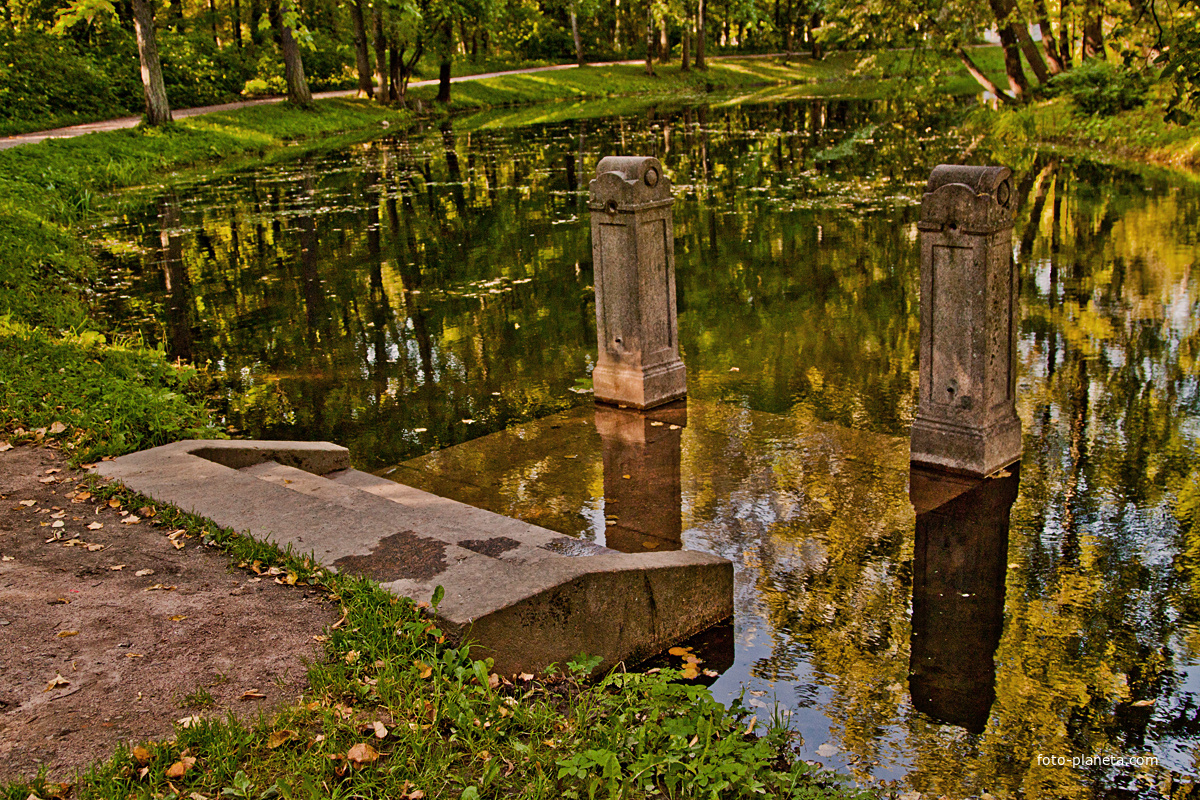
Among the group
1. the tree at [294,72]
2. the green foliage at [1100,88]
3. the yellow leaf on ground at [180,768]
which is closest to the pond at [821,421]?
the yellow leaf on ground at [180,768]

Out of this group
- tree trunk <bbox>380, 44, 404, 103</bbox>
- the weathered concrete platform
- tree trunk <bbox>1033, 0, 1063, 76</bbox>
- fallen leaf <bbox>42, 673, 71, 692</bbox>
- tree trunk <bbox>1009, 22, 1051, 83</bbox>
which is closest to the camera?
fallen leaf <bbox>42, 673, 71, 692</bbox>

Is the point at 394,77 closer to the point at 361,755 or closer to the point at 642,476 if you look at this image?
the point at 642,476

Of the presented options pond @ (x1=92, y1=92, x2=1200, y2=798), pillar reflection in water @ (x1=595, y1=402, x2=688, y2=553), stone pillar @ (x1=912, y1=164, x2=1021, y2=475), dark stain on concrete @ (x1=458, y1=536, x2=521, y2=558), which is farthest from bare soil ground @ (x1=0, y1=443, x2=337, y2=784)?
stone pillar @ (x1=912, y1=164, x2=1021, y2=475)

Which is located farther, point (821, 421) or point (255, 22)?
point (255, 22)

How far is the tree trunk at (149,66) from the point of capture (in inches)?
1053

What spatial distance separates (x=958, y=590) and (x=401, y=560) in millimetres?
2742

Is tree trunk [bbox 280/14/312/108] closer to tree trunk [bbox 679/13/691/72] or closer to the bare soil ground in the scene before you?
tree trunk [bbox 679/13/691/72]

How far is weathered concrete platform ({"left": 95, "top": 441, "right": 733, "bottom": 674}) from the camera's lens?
432cm

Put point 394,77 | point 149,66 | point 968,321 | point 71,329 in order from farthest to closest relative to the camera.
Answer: point 394,77 → point 149,66 → point 71,329 → point 968,321

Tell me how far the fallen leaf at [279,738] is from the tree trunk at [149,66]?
2717 centimetres

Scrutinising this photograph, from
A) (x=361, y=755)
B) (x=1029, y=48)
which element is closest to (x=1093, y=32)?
(x=1029, y=48)

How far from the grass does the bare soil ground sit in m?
0.13

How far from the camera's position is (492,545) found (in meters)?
5.21

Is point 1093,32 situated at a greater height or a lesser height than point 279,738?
greater
